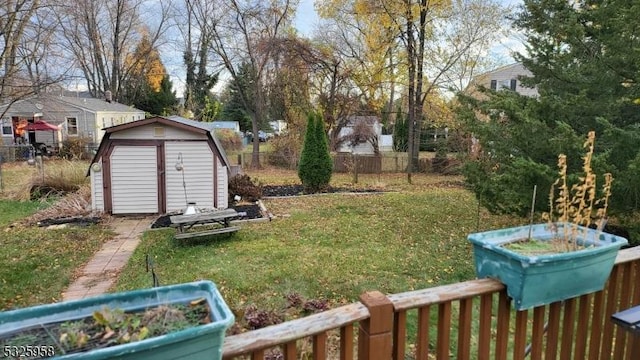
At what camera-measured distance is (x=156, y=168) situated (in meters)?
9.30

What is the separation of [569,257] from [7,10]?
1453 centimetres

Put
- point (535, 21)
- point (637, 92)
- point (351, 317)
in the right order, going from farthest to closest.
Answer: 1. point (535, 21)
2. point (637, 92)
3. point (351, 317)

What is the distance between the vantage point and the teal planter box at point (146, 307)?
3.50ft

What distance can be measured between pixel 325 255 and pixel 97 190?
6005 mm

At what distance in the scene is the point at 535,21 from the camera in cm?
648

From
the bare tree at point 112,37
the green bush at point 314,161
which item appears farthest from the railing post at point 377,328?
the bare tree at point 112,37

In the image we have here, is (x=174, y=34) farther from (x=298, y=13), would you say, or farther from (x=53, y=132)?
(x=298, y=13)

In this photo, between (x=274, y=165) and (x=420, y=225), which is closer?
(x=420, y=225)

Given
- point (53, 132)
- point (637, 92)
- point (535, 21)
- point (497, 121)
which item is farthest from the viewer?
point (53, 132)

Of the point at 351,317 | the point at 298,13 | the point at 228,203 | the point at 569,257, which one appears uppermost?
the point at 298,13

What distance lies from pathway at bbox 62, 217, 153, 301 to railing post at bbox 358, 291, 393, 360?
14.7 ft

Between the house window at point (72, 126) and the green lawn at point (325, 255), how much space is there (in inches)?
818

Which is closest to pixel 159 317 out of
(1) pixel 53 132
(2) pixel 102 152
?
(2) pixel 102 152

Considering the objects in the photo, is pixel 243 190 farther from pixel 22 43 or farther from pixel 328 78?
pixel 328 78
